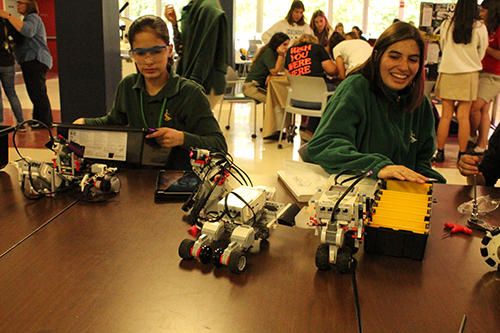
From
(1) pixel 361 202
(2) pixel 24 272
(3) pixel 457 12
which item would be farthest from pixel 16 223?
Result: (3) pixel 457 12

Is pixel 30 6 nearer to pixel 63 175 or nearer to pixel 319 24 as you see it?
pixel 319 24

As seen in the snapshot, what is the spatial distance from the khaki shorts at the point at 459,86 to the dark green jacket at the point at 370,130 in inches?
94.7

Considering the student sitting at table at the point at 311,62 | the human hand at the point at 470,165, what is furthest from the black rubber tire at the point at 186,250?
the student sitting at table at the point at 311,62

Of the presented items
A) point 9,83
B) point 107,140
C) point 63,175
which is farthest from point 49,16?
point 63,175

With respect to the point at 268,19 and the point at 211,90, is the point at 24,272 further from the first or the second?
the point at 268,19

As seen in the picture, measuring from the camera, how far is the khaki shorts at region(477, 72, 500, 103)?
156 inches

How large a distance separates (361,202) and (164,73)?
1.15 m

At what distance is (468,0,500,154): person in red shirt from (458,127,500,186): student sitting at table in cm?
268

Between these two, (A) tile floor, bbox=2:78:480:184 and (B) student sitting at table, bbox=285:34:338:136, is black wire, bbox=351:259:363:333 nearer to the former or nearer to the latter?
(A) tile floor, bbox=2:78:480:184

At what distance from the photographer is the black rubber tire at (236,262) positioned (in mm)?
854

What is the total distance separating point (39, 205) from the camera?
1225 mm

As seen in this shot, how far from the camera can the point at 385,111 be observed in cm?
156

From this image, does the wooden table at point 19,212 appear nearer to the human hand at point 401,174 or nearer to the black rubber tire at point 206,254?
the black rubber tire at point 206,254

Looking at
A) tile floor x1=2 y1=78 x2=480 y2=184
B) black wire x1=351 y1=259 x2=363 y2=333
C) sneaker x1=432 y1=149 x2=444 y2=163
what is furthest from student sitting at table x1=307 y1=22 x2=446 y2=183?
sneaker x1=432 y1=149 x2=444 y2=163
